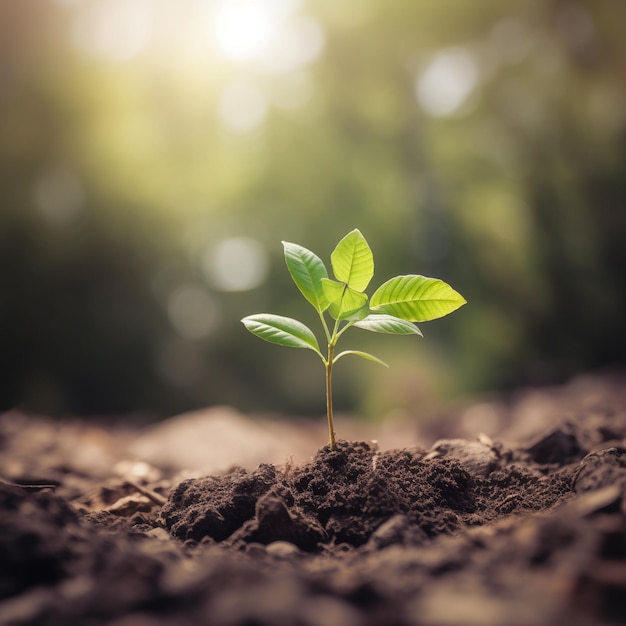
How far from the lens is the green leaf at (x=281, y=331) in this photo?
5.04 ft

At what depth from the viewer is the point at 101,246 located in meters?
6.64

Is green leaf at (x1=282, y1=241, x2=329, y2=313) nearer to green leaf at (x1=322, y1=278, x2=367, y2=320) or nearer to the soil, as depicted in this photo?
green leaf at (x1=322, y1=278, x2=367, y2=320)

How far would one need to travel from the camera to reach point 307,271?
5.31 feet

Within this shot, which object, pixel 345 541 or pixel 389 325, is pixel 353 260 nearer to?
pixel 389 325

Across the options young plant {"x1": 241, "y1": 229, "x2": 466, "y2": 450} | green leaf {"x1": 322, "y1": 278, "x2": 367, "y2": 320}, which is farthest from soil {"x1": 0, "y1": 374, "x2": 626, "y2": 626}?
green leaf {"x1": 322, "y1": 278, "x2": 367, "y2": 320}

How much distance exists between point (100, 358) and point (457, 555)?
6092mm

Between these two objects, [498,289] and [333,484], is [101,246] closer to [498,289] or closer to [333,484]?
[498,289]

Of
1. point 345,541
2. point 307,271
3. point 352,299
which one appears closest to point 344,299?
point 352,299

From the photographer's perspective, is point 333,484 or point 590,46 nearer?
point 333,484

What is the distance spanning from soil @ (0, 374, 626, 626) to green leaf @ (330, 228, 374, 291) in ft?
1.69

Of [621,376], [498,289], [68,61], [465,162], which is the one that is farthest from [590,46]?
[68,61]

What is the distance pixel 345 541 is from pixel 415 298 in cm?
69

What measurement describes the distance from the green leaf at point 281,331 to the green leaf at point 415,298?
22cm

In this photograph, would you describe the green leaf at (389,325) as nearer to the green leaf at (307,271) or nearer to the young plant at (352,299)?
the young plant at (352,299)
